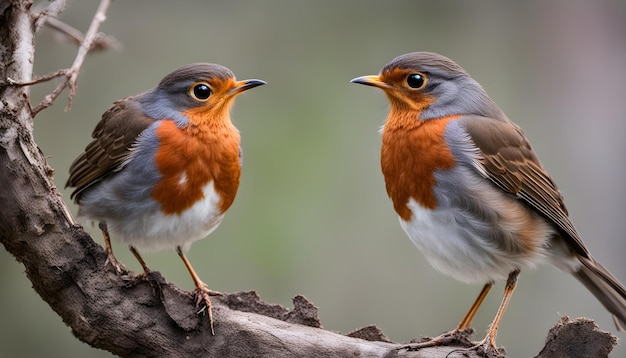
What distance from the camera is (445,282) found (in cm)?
798

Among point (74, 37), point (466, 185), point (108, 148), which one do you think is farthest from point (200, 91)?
point (466, 185)

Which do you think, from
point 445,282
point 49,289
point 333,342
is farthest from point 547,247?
point 445,282

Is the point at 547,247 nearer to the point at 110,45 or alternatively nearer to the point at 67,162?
the point at 110,45

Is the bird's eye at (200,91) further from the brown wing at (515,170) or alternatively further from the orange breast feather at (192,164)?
the brown wing at (515,170)

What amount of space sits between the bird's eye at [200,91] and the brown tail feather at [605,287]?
2.20 meters

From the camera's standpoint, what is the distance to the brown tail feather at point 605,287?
4.68 meters

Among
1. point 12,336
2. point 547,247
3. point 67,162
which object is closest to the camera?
point 547,247

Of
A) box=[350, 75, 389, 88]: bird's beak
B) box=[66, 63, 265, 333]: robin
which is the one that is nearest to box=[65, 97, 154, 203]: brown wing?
box=[66, 63, 265, 333]: robin

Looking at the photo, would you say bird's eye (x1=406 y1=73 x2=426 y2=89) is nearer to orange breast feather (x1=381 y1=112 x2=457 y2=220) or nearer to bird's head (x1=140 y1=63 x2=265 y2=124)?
orange breast feather (x1=381 y1=112 x2=457 y2=220)

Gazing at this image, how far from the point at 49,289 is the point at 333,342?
1293 millimetres

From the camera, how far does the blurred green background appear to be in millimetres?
7465

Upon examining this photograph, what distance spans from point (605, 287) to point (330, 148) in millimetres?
3625

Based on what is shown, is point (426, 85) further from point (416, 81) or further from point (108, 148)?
point (108, 148)

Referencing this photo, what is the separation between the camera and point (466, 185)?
440 centimetres
